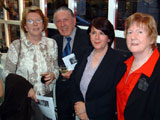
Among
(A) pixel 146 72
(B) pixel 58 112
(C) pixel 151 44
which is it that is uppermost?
(C) pixel 151 44

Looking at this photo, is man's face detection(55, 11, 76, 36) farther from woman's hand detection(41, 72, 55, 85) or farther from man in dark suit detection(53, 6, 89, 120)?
woman's hand detection(41, 72, 55, 85)

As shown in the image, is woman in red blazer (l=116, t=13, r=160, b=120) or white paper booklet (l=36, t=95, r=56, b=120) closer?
woman in red blazer (l=116, t=13, r=160, b=120)

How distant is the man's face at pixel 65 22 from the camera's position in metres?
2.11

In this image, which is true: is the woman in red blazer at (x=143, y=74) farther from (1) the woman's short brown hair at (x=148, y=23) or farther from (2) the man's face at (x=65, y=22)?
(2) the man's face at (x=65, y=22)

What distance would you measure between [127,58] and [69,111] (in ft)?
3.22

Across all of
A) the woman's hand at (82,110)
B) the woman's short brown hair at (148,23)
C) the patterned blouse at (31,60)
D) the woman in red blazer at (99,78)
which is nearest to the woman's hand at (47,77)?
the patterned blouse at (31,60)

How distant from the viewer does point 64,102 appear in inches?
84.4

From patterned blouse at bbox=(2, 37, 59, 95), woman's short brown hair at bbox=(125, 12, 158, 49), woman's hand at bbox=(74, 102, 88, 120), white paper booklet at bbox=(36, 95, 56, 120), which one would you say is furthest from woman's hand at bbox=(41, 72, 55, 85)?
woman's short brown hair at bbox=(125, 12, 158, 49)

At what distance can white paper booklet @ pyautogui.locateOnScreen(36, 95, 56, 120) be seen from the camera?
1.73 meters

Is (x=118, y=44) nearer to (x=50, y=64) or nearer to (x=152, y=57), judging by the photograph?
(x=50, y=64)

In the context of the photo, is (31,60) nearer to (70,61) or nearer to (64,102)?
(70,61)

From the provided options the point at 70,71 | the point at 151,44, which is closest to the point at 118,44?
the point at 70,71

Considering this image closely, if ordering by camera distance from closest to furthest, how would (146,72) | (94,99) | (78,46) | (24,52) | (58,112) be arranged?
(146,72)
(94,99)
(24,52)
(78,46)
(58,112)

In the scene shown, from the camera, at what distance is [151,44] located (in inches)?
52.1
